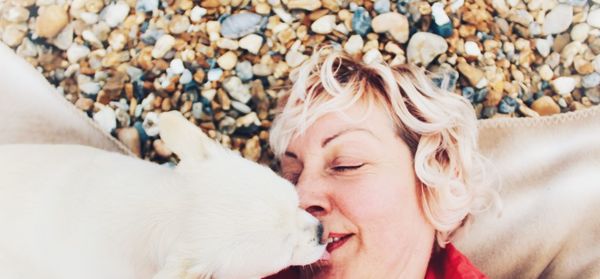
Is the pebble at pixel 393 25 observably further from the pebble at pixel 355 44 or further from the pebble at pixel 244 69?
the pebble at pixel 244 69

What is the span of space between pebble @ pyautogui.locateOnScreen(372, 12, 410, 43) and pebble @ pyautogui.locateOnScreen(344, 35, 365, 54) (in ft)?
0.11

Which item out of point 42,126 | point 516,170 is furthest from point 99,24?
point 516,170

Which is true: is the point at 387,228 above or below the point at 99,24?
below

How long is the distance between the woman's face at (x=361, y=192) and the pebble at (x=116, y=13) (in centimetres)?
43

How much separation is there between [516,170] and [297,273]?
48 centimetres

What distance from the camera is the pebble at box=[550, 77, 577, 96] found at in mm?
1194

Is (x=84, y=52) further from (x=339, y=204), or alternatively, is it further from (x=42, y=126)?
(x=339, y=204)

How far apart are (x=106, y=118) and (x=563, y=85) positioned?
0.90m

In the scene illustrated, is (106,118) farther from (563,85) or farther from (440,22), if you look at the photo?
(563,85)

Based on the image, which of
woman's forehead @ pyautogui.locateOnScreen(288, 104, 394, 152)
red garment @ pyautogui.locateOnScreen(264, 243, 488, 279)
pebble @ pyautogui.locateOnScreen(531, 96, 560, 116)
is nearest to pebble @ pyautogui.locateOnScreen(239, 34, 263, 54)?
woman's forehead @ pyautogui.locateOnScreen(288, 104, 394, 152)

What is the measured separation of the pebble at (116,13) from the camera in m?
1.16

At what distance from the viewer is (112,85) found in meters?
1.17

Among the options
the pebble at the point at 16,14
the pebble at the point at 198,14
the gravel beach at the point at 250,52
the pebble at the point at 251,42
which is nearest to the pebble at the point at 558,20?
the gravel beach at the point at 250,52

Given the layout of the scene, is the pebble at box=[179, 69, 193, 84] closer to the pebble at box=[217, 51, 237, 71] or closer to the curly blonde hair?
the pebble at box=[217, 51, 237, 71]
